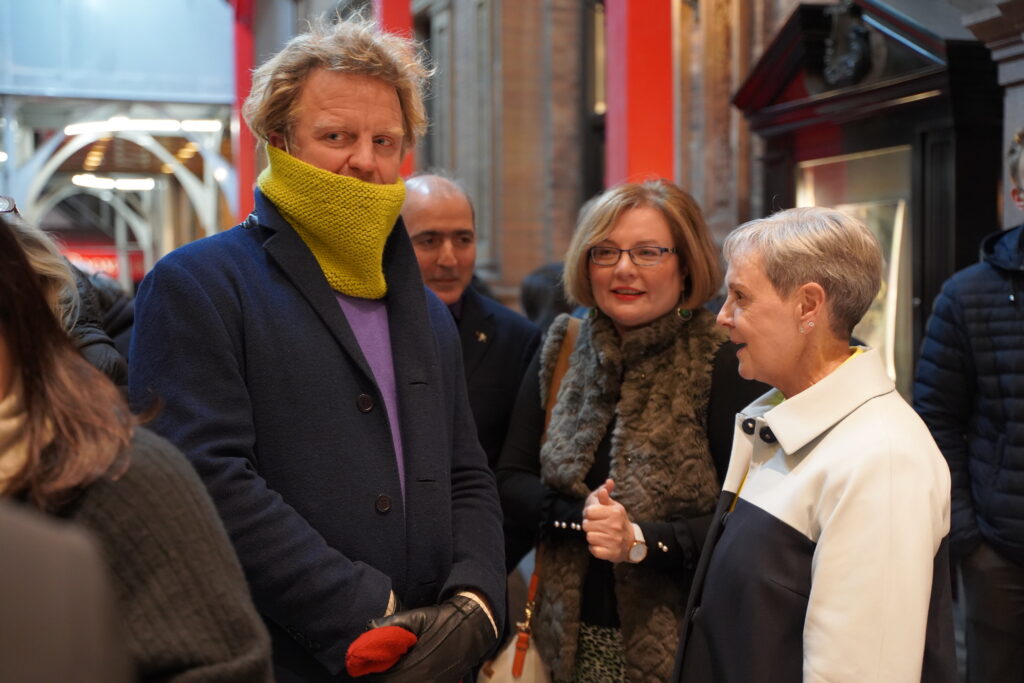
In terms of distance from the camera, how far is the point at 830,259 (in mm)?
1840

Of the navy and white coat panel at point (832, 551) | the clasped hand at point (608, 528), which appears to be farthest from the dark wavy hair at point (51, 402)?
the clasped hand at point (608, 528)

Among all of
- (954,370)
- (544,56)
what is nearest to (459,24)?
(544,56)

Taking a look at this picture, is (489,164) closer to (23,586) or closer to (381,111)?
(381,111)

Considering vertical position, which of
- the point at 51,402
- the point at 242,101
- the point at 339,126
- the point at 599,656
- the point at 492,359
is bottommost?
the point at 599,656

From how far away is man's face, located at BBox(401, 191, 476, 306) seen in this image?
298cm

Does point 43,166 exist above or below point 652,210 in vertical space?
above

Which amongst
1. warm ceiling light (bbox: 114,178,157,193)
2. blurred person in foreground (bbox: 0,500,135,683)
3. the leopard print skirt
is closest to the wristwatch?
the leopard print skirt

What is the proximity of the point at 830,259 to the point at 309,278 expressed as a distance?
2.96 ft

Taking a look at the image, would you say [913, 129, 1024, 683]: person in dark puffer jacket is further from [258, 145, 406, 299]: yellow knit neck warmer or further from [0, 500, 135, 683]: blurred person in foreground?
[0, 500, 135, 683]: blurred person in foreground

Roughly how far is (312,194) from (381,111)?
0.21m

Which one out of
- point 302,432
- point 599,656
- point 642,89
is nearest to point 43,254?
point 302,432

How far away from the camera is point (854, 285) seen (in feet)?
6.07

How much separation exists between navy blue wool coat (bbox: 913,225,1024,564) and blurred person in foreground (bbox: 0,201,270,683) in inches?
91.0

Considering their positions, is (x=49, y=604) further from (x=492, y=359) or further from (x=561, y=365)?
(x=492, y=359)
